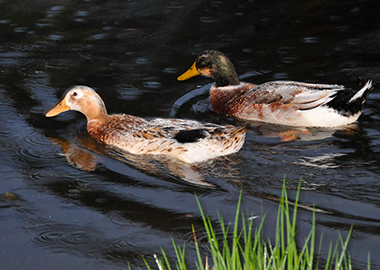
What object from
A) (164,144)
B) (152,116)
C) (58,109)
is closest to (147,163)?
(164,144)

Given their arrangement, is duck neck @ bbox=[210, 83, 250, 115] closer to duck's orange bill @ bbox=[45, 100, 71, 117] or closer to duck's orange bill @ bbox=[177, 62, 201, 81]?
duck's orange bill @ bbox=[177, 62, 201, 81]

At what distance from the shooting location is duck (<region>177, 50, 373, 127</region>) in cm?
698

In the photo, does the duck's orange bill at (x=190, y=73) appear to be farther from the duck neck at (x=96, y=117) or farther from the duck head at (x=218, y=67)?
the duck neck at (x=96, y=117)

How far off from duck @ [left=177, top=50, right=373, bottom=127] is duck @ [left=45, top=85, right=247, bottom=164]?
111cm

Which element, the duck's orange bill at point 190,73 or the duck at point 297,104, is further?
the duck's orange bill at point 190,73

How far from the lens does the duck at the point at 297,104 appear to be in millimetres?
6977

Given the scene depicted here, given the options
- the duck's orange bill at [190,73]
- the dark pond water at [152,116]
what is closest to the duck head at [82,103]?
the dark pond water at [152,116]

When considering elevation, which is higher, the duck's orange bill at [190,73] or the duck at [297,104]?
the duck's orange bill at [190,73]

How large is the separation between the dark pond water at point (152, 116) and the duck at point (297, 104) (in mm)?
179

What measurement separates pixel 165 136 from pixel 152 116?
1279 mm

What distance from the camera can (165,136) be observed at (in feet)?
20.0

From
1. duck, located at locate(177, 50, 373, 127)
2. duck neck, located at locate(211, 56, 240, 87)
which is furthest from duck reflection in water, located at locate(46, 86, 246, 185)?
duck neck, located at locate(211, 56, 240, 87)

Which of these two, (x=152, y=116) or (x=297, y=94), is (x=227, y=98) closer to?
(x=297, y=94)

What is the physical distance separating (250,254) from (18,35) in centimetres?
819
